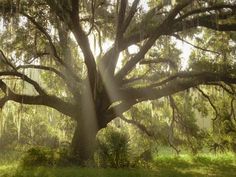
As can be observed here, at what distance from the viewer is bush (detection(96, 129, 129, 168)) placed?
14.6 m

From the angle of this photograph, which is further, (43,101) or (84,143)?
(84,143)

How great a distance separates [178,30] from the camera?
1559 cm

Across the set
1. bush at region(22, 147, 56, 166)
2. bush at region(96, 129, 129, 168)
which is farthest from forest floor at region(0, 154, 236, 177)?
bush at region(96, 129, 129, 168)

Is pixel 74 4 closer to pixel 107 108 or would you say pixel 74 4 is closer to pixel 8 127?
pixel 107 108

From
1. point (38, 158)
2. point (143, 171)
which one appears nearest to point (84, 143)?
point (38, 158)

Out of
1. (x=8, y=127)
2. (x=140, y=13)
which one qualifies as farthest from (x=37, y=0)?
(x=8, y=127)

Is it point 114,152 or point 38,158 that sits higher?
point 114,152

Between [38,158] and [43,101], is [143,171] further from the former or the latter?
[43,101]

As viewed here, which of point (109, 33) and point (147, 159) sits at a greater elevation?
point (109, 33)

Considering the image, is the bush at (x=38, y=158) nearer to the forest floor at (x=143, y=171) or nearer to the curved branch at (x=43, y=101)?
the forest floor at (x=143, y=171)

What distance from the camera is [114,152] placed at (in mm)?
14711

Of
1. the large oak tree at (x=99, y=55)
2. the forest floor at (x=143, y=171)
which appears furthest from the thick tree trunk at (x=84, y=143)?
the forest floor at (x=143, y=171)

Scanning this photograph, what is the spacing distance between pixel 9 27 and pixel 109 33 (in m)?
5.02

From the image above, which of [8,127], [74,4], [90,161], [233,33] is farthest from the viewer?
[8,127]
